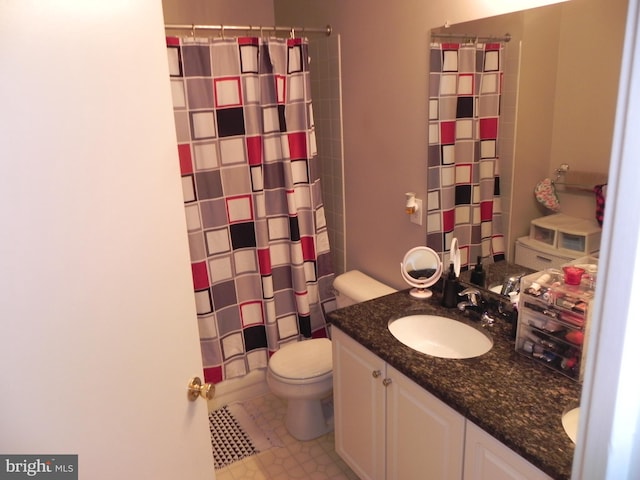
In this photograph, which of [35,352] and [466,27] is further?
[466,27]

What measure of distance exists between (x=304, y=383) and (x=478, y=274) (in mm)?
986

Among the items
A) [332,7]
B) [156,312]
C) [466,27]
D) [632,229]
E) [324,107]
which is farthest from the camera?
[324,107]

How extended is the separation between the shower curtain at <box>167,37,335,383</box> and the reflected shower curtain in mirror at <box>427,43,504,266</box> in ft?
2.65

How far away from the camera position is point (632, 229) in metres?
0.54

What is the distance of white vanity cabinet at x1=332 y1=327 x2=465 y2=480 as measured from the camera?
5.06 ft

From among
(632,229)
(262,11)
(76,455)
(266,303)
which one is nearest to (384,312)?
(266,303)

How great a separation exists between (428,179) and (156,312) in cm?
144

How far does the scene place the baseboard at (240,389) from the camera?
2844mm

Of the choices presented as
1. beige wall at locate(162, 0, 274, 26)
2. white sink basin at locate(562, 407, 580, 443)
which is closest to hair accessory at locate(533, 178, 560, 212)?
white sink basin at locate(562, 407, 580, 443)

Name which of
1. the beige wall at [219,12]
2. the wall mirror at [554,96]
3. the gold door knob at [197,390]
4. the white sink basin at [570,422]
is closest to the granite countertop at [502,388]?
the white sink basin at [570,422]

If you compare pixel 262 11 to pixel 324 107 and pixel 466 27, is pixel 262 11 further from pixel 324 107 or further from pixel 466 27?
pixel 466 27

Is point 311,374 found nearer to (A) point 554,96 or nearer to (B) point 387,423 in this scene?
(B) point 387,423

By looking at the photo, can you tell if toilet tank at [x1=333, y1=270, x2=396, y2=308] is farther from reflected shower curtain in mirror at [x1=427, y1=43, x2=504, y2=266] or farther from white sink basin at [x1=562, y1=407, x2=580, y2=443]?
white sink basin at [x1=562, y1=407, x2=580, y2=443]

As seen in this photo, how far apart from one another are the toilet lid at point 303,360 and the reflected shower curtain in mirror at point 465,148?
83 cm
